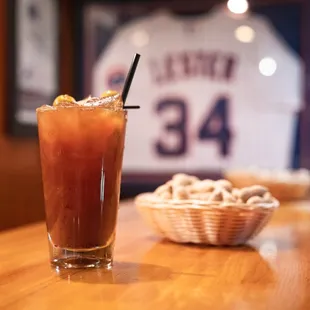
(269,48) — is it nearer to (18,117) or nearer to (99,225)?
(18,117)

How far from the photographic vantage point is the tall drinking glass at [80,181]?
90 centimetres

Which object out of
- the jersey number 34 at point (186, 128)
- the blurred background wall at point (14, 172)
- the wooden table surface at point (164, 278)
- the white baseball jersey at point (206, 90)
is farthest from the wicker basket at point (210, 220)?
the jersey number 34 at point (186, 128)

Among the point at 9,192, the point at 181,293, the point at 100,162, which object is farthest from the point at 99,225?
the point at 9,192

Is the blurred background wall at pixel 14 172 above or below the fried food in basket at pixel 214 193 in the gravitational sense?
below

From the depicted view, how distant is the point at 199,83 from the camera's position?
4.73m

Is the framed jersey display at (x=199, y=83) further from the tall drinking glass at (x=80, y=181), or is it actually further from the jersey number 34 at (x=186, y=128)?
the tall drinking glass at (x=80, y=181)

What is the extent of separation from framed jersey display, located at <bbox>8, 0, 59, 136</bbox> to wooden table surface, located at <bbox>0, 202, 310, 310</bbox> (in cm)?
260

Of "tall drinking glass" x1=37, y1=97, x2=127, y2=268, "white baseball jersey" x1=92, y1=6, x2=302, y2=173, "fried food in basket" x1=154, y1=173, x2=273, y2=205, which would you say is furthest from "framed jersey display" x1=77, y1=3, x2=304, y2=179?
"tall drinking glass" x1=37, y1=97, x2=127, y2=268

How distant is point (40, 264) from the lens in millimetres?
935

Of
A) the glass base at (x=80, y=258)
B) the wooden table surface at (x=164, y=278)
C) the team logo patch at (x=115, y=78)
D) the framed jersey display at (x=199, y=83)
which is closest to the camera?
the wooden table surface at (x=164, y=278)

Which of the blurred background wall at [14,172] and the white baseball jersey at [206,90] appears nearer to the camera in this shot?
the blurred background wall at [14,172]

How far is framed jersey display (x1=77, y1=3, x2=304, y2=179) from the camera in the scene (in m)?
4.50

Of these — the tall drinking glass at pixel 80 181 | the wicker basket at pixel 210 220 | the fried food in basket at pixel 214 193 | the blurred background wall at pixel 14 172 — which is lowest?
the blurred background wall at pixel 14 172

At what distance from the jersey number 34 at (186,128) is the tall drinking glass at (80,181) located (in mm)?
3720
